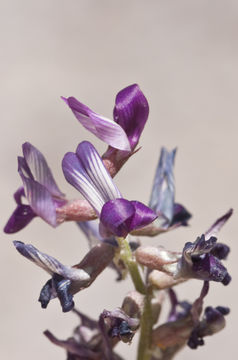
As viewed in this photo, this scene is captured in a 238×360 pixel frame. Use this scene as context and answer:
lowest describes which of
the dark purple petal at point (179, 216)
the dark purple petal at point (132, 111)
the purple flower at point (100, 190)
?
the dark purple petal at point (179, 216)

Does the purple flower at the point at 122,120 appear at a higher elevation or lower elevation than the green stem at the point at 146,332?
higher

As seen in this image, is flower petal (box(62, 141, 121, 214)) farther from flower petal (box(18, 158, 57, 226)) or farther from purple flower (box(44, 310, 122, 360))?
purple flower (box(44, 310, 122, 360))

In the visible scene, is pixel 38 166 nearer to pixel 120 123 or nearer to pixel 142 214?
pixel 120 123

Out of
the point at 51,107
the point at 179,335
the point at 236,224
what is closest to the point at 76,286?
the point at 179,335

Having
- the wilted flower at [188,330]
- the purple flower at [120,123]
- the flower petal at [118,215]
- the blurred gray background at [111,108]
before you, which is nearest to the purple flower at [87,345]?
the wilted flower at [188,330]

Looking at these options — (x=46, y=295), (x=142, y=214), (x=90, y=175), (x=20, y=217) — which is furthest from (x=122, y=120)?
(x=46, y=295)

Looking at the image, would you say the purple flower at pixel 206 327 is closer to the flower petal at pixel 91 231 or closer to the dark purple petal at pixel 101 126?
the flower petal at pixel 91 231

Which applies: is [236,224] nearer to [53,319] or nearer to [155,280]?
[53,319]
